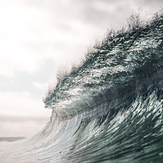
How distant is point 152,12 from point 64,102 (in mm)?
A: 5090

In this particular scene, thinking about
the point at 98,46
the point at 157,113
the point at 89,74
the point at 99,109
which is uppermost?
the point at 98,46

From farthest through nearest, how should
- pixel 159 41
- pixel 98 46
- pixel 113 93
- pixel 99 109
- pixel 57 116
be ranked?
pixel 57 116 → pixel 99 109 → pixel 113 93 → pixel 98 46 → pixel 159 41

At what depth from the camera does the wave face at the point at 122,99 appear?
2160 mm

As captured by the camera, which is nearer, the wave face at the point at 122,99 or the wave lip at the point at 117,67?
the wave face at the point at 122,99

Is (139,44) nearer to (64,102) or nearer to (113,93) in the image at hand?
(113,93)

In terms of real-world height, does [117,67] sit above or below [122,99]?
above

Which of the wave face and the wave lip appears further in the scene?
the wave lip

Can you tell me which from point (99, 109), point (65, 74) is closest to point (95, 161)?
point (99, 109)

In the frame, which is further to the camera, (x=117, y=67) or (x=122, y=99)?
(x=122, y=99)

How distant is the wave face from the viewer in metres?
2.16

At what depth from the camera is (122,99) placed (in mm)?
4277

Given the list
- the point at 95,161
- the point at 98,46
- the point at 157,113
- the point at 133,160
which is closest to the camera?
the point at 133,160

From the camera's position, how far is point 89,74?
4.80 metres

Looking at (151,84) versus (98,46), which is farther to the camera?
(98,46)
